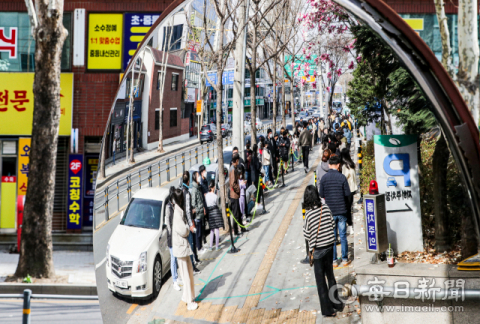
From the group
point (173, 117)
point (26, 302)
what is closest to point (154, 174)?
point (173, 117)

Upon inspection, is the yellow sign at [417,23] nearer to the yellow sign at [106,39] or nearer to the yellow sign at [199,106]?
the yellow sign at [199,106]

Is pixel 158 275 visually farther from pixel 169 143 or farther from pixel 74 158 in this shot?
pixel 74 158

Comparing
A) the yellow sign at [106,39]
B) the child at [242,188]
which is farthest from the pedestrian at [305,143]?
the yellow sign at [106,39]

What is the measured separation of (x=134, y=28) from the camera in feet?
10.3

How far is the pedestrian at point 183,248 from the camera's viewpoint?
2477 mm

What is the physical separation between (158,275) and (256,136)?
3.81 ft

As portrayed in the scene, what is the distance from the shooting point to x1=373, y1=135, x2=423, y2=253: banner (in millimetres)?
2373

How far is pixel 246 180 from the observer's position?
2686mm

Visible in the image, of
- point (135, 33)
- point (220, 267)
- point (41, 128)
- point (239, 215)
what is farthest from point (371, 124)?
point (41, 128)

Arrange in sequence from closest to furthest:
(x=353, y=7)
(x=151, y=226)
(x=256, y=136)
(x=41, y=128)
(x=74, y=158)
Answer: (x=353, y=7) → (x=151, y=226) → (x=256, y=136) → (x=41, y=128) → (x=74, y=158)

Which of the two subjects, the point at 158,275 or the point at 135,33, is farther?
the point at 135,33

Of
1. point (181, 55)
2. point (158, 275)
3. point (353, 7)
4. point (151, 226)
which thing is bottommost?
point (158, 275)

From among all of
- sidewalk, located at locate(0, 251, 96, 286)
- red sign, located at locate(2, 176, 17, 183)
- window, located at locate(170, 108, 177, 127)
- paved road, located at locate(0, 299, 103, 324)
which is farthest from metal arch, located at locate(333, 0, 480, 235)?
paved road, located at locate(0, 299, 103, 324)

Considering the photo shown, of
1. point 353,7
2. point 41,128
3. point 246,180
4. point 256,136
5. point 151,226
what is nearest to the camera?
point 353,7
